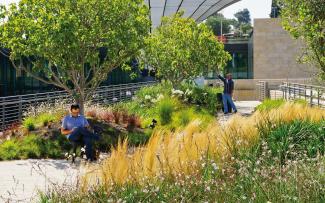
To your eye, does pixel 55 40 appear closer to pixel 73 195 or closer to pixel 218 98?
pixel 73 195

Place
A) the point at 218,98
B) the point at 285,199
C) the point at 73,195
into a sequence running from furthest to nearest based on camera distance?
the point at 218,98 → the point at 73,195 → the point at 285,199

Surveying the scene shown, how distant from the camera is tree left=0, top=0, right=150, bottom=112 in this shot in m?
14.6

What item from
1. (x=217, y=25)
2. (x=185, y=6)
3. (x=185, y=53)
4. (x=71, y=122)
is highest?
(x=217, y=25)

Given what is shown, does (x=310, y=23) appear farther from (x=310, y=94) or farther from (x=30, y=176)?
(x=30, y=176)

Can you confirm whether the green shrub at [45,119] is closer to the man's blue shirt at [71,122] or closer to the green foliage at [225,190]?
the man's blue shirt at [71,122]

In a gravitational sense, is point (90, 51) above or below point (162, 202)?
above

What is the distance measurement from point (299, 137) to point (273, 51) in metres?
43.1

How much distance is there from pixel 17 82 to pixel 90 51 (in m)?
18.8

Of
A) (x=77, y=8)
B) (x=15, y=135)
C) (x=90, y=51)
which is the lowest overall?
(x=15, y=135)

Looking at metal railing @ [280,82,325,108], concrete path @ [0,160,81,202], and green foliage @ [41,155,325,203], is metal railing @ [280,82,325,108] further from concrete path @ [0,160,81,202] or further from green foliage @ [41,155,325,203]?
green foliage @ [41,155,325,203]

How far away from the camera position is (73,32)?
14680 mm

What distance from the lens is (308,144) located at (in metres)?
9.12

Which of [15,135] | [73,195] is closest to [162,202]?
[73,195]

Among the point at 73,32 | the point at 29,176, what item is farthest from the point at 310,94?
the point at 29,176
